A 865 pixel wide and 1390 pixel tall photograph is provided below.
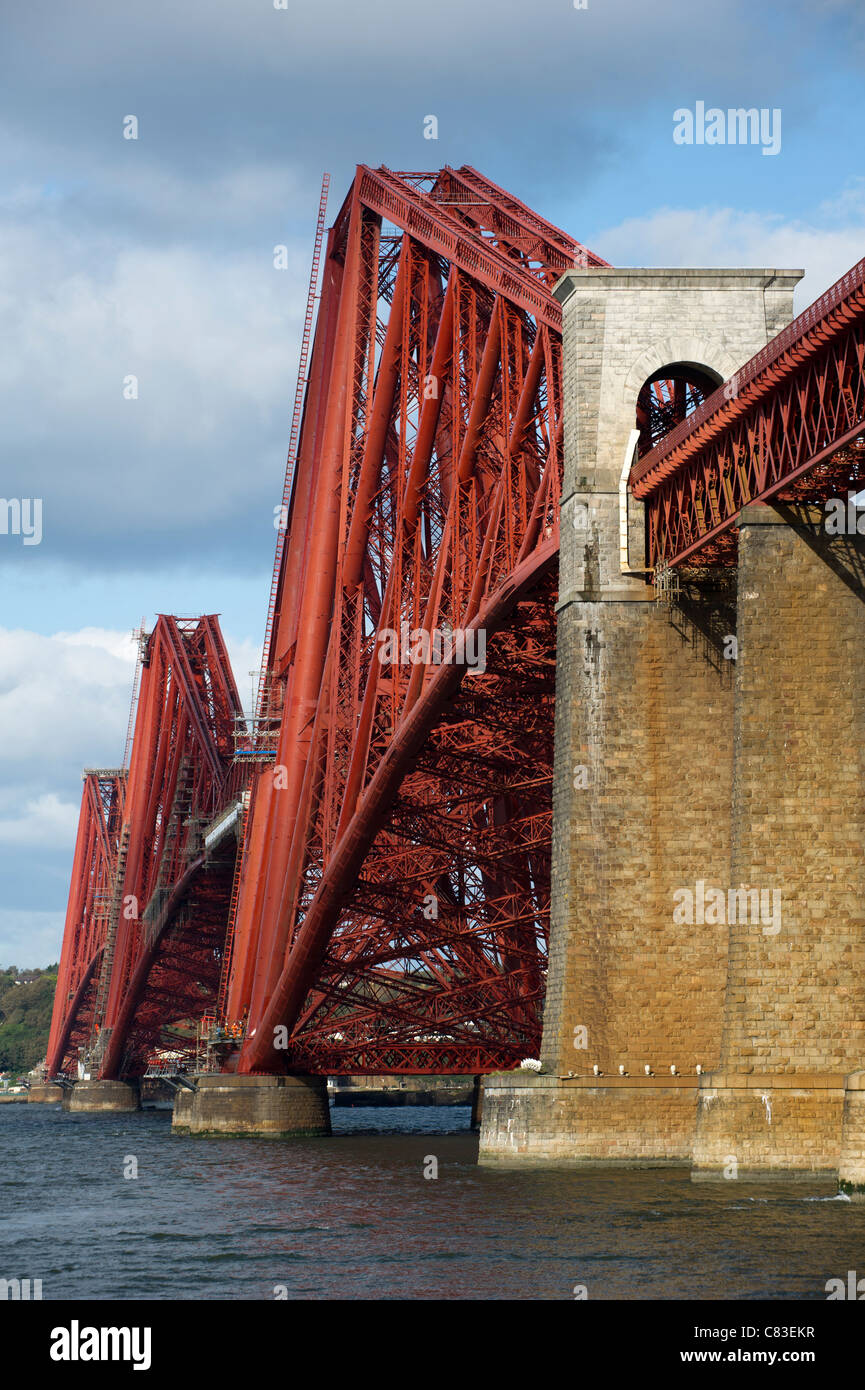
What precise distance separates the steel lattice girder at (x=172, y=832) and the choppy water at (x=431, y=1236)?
55464 millimetres

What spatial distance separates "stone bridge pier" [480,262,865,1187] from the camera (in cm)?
3338

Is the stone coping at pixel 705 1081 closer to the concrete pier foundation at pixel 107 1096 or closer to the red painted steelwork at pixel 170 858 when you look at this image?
the red painted steelwork at pixel 170 858

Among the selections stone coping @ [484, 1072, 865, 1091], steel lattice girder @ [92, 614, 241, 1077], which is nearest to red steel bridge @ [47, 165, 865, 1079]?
stone coping @ [484, 1072, 865, 1091]

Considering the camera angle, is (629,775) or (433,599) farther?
(433,599)

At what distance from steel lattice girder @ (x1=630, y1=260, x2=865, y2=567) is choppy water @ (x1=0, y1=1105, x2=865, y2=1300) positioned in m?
12.1

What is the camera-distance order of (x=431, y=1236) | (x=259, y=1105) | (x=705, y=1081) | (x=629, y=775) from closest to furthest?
(x=431, y=1236), (x=705, y=1081), (x=629, y=775), (x=259, y=1105)

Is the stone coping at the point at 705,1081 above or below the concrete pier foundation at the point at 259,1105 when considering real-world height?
above

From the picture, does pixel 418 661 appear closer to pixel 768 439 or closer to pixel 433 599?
pixel 433 599

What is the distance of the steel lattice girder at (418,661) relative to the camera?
50.3 metres

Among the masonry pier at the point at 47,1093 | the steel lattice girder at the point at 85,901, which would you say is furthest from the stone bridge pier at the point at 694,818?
the masonry pier at the point at 47,1093

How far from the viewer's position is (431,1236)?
29.8m

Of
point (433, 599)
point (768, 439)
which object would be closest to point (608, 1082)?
point (768, 439)

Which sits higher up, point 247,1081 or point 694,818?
point 694,818

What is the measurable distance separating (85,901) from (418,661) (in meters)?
120
